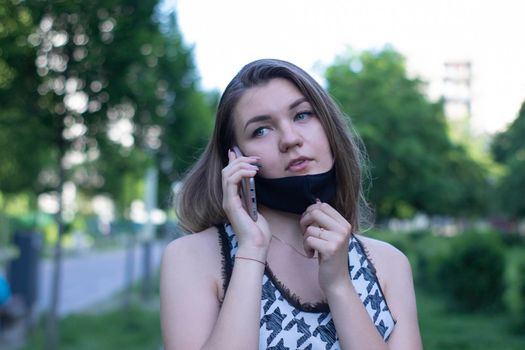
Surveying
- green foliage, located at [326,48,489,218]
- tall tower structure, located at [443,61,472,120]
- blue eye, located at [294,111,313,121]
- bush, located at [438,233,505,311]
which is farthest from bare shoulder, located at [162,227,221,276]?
tall tower structure, located at [443,61,472,120]

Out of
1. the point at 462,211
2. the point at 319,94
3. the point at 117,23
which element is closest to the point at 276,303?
the point at 319,94

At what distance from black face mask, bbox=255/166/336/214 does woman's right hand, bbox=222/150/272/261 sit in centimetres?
5

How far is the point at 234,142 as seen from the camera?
202 centimetres

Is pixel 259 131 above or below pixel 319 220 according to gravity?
above

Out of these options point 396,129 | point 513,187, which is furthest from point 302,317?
point 513,187

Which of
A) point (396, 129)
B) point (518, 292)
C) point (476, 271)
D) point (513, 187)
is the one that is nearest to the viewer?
point (518, 292)

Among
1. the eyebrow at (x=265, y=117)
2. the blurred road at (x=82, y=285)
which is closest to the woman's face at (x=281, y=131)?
the eyebrow at (x=265, y=117)

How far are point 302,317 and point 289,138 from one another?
453 mm

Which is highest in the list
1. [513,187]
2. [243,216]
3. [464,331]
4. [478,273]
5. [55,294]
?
[243,216]

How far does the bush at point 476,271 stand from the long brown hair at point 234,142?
37.1ft

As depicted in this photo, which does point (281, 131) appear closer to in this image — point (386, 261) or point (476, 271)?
point (386, 261)

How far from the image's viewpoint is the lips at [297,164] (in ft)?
6.21

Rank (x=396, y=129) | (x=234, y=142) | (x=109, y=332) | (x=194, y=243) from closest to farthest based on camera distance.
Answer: (x=194, y=243)
(x=234, y=142)
(x=109, y=332)
(x=396, y=129)

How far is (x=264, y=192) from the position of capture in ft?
6.33
